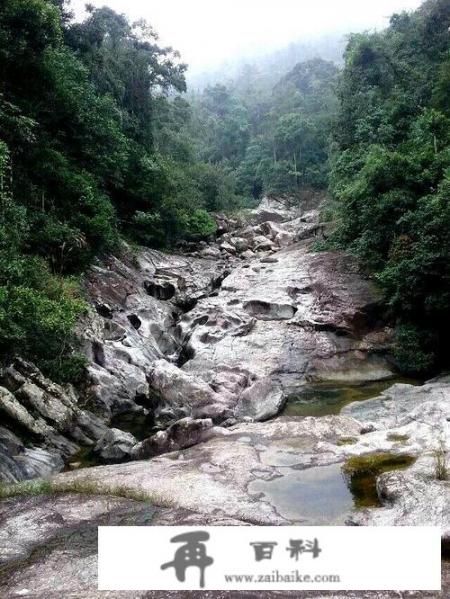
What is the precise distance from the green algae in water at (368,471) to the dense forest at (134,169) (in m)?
6.91

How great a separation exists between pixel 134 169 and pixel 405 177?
1536cm

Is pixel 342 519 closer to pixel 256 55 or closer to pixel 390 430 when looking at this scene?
pixel 390 430

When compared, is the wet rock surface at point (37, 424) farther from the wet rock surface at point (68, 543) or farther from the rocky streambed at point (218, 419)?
the wet rock surface at point (68, 543)

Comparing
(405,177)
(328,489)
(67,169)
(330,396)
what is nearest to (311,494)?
(328,489)

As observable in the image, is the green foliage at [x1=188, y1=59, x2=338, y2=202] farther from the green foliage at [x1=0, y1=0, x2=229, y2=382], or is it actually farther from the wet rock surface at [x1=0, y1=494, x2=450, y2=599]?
the wet rock surface at [x1=0, y1=494, x2=450, y2=599]

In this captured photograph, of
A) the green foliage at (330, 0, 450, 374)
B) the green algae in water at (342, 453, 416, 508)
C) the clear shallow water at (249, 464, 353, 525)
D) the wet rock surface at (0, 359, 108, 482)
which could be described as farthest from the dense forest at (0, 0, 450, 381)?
the green algae in water at (342, 453, 416, 508)

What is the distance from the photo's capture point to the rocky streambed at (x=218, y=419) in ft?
19.1

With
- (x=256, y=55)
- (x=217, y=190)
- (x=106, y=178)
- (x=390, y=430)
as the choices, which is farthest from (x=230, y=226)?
(x=256, y=55)

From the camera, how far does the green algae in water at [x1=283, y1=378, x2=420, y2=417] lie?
1233 cm

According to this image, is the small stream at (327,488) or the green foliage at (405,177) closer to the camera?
the small stream at (327,488)

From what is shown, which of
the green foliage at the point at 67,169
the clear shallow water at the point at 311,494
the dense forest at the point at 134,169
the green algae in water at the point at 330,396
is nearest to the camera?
the clear shallow water at the point at 311,494

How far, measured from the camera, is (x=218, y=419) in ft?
38.6

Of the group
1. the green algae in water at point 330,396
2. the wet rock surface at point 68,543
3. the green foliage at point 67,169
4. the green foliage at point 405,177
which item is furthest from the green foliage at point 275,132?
the wet rock surface at point 68,543

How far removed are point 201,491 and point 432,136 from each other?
18522mm
